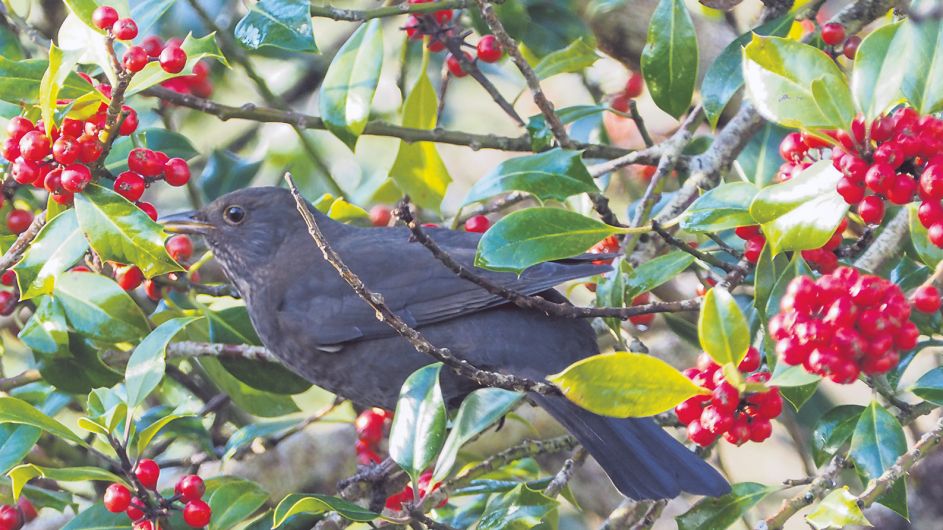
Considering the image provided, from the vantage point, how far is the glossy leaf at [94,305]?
12.1 feet

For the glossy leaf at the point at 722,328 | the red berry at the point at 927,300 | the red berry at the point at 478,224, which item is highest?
the red berry at the point at 927,300

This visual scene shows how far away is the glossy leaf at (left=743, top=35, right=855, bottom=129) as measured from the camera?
2.45 meters

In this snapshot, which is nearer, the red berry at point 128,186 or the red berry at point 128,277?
the red berry at point 128,186

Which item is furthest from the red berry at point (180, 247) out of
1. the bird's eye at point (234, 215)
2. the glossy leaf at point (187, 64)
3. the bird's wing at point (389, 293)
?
the glossy leaf at point (187, 64)

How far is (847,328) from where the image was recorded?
2227 mm

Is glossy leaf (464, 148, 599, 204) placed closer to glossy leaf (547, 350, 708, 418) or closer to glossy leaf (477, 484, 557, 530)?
glossy leaf (477, 484, 557, 530)

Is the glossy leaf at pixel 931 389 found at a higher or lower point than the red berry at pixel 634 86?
lower

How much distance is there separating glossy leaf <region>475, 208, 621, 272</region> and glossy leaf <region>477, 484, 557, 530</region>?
0.66 metres

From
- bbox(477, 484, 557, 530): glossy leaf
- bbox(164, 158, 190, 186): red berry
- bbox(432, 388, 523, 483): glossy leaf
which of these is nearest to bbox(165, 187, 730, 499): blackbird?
bbox(477, 484, 557, 530): glossy leaf

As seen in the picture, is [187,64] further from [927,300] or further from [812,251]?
[927,300]

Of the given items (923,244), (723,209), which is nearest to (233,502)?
(723,209)

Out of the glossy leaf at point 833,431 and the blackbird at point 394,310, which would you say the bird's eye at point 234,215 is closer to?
the blackbird at point 394,310

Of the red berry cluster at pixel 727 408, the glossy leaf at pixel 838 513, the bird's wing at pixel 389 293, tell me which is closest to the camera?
the glossy leaf at pixel 838 513

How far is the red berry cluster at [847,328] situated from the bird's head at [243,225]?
2903mm
